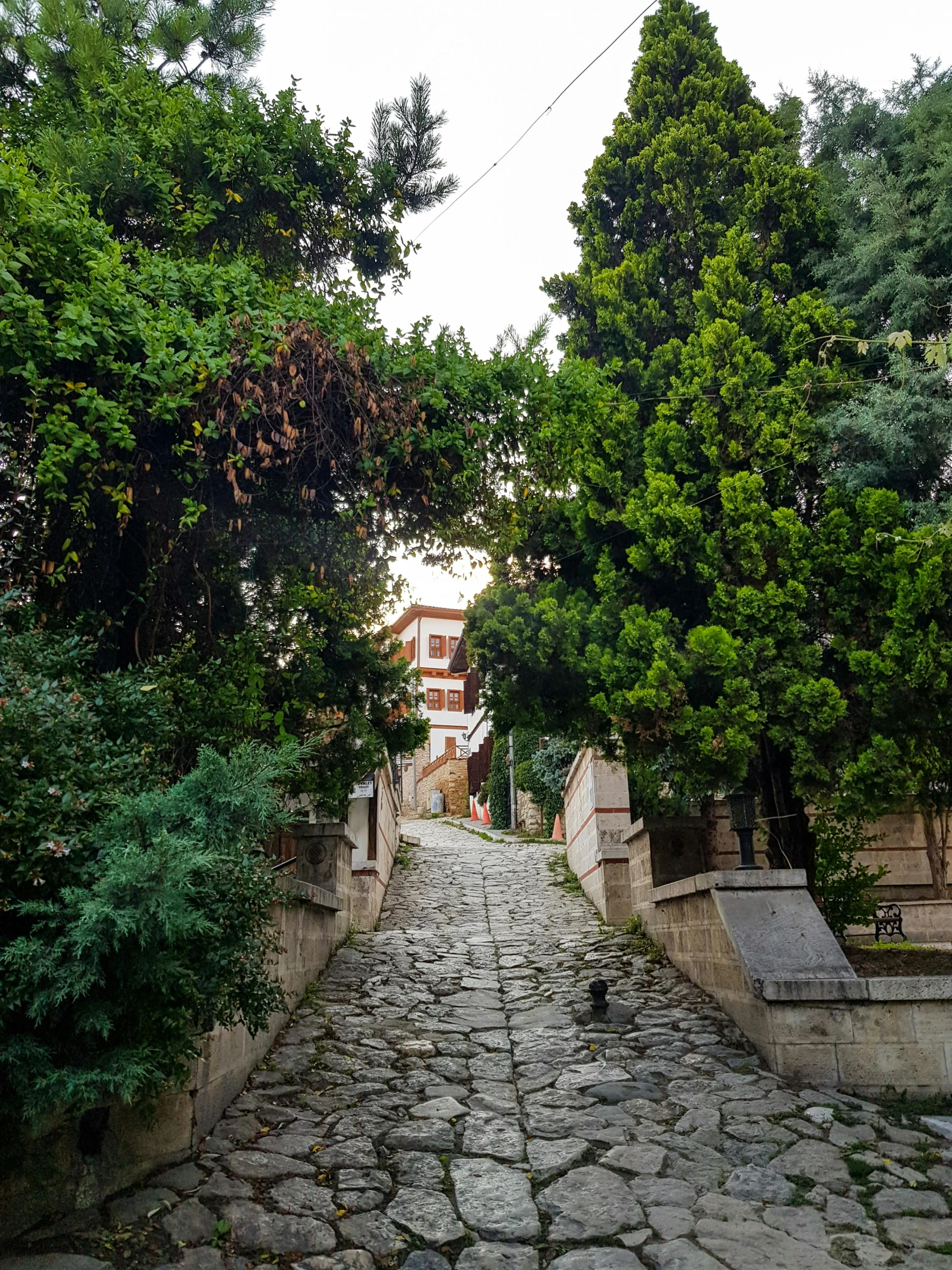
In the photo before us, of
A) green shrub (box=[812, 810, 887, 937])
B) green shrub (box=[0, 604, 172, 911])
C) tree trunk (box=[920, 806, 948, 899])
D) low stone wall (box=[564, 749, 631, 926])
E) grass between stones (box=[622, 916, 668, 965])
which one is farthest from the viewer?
tree trunk (box=[920, 806, 948, 899])

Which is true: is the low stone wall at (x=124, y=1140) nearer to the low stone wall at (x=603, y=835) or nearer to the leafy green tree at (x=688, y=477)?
the leafy green tree at (x=688, y=477)

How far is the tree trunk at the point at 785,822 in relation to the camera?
717cm

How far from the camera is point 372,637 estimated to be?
7.72 m

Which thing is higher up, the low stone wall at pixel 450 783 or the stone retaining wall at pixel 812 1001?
the low stone wall at pixel 450 783

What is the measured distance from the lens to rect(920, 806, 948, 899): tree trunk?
10.2 metres

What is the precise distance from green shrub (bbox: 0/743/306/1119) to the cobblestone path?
0.81 m

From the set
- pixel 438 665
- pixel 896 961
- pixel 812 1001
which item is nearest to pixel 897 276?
pixel 896 961

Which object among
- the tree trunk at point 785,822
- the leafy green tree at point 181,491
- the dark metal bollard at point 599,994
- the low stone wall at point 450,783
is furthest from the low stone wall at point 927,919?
the low stone wall at point 450,783

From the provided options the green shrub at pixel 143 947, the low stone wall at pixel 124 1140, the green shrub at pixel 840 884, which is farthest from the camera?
the green shrub at pixel 840 884

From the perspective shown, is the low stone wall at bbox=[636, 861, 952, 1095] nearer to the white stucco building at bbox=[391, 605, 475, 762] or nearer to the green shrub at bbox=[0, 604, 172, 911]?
the green shrub at bbox=[0, 604, 172, 911]

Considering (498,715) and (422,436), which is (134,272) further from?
(498,715)

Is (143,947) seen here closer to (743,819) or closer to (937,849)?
(743,819)

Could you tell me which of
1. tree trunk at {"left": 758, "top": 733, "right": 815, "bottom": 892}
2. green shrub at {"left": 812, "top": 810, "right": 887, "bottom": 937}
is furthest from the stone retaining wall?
tree trunk at {"left": 758, "top": 733, "right": 815, "bottom": 892}

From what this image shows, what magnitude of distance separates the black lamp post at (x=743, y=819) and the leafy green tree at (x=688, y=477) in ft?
0.76
